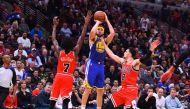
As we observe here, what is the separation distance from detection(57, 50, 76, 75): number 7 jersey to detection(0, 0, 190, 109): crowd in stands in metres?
2.71

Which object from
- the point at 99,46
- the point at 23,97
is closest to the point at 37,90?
the point at 23,97

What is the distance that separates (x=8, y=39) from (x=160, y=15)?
14.8 meters

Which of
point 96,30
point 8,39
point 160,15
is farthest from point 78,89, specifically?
point 160,15

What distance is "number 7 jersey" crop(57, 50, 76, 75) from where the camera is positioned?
1286cm

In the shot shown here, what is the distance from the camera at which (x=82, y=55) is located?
21.7 meters

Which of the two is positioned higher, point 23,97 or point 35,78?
point 35,78

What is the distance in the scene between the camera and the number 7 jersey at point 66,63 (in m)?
12.9

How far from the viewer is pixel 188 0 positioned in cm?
3503

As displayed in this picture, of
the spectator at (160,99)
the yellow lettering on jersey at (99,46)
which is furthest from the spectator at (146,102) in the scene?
the yellow lettering on jersey at (99,46)

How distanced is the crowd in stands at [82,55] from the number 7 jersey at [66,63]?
8.89 feet

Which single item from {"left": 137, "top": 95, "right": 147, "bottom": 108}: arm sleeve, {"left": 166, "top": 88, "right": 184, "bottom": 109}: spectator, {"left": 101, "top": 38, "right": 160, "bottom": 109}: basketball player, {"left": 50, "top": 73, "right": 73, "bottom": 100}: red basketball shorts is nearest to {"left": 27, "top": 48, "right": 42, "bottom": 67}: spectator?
{"left": 137, "top": 95, "right": 147, "bottom": 108}: arm sleeve

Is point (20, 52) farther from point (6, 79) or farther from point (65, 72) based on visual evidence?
point (65, 72)

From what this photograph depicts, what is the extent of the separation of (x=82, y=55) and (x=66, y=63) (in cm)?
883

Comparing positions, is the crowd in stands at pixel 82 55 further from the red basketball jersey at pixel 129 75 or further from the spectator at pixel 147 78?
the red basketball jersey at pixel 129 75
